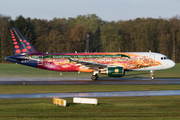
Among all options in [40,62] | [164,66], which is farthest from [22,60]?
[164,66]

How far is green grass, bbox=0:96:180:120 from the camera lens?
1434 cm

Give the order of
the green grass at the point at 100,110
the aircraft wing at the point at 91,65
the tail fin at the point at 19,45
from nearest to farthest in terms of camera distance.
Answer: the green grass at the point at 100,110 < the aircraft wing at the point at 91,65 < the tail fin at the point at 19,45

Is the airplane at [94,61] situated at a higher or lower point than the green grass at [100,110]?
higher

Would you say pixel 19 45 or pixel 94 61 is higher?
pixel 19 45

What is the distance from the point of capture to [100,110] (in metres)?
16.1

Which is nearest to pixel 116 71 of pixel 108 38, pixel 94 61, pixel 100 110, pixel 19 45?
pixel 94 61

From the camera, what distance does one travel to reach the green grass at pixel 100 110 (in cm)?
1434

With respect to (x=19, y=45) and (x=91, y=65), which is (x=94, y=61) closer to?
(x=91, y=65)

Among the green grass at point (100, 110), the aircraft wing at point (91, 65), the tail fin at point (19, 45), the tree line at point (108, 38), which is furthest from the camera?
the tree line at point (108, 38)

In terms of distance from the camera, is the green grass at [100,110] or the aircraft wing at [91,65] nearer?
the green grass at [100,110]

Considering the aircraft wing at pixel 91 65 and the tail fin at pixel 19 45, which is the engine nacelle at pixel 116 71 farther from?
the tail fin at pixel 19 45

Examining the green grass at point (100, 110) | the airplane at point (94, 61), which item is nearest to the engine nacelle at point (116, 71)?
the airplane at point (94, 61)

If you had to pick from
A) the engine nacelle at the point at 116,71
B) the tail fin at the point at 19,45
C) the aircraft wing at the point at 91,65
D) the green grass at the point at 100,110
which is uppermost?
the tail fin at the point at 19,45

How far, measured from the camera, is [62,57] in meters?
39.8
